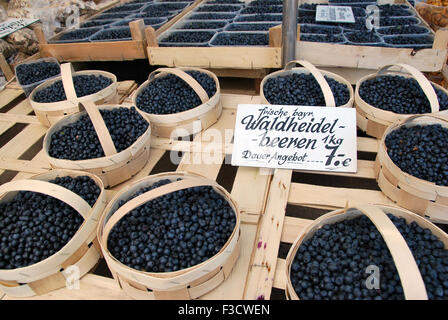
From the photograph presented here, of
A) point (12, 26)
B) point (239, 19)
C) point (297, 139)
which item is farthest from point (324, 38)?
point (12, 26)

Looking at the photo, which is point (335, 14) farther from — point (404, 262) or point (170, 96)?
point (404, 262)

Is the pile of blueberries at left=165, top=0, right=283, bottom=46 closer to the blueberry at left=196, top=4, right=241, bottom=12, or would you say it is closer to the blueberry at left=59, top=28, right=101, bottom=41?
the blueberry at left=196, top=4, right=241, bottom=12

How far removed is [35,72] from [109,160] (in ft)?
5.14

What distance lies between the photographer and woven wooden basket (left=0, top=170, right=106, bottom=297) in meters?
1.14

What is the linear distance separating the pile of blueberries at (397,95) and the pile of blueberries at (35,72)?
2404 millimetres

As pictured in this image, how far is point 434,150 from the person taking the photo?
1356 mm

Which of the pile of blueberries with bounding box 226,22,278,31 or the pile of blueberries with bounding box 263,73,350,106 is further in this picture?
the pile of blueberries with bounding box 226,22,278,31

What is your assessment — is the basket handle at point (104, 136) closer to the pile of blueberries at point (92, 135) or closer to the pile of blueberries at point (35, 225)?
the pile of blueberries at point (92, 135)

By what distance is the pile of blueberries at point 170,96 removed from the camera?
193 centimetres

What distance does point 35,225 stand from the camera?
50.1 inches

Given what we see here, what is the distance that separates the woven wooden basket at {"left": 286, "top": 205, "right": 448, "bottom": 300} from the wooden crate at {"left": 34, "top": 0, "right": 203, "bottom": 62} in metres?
2.27

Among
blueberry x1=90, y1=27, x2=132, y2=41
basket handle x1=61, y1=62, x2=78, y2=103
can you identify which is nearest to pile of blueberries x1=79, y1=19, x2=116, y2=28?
blueberry x1=90, y1=27, x2=132, y2=41

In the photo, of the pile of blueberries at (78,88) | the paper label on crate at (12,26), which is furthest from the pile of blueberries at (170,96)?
the paper label on crate at (12,26)
